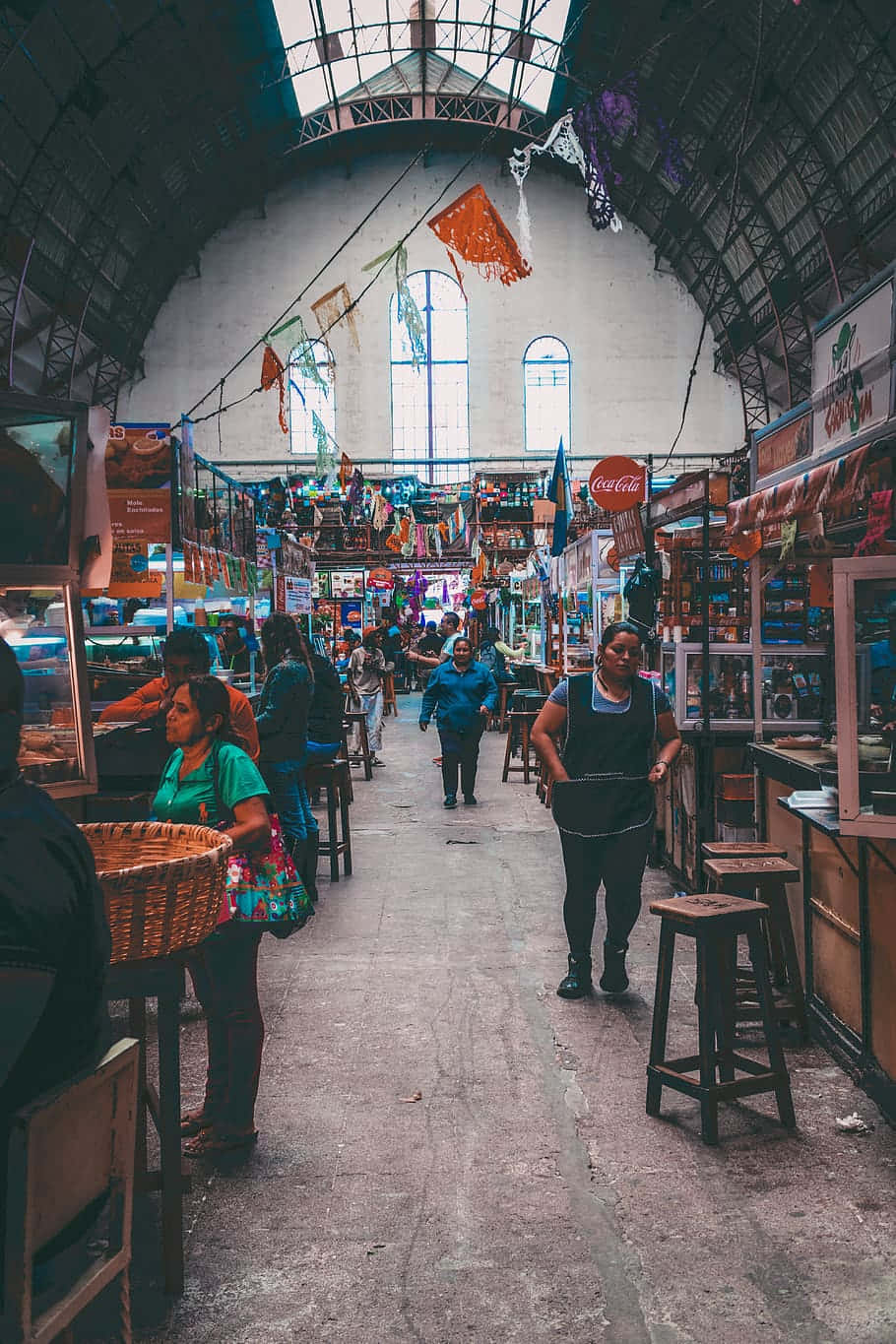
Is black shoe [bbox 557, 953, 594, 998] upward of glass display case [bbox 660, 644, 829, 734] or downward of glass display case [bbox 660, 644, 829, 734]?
downward

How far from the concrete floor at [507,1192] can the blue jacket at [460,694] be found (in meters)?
4.71

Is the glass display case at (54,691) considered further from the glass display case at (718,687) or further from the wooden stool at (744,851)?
the glass display case at (718,687)

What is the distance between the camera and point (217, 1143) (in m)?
3.36

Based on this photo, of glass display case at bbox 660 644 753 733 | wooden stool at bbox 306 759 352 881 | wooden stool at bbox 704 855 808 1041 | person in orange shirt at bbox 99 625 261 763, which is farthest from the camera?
wooden stool at bbox 306 759 352 881

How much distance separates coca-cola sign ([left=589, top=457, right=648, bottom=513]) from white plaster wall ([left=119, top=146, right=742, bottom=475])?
22620 millimetres

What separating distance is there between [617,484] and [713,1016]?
4713 millimetres

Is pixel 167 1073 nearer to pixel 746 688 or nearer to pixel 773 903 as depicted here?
pixel 773 903

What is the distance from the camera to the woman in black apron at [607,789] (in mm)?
4742

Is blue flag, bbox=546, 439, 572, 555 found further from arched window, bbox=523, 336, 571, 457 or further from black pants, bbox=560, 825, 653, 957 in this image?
arched window, bbox=523, 336, 571, 457

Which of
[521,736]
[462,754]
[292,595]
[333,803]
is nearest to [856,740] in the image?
[333,803]

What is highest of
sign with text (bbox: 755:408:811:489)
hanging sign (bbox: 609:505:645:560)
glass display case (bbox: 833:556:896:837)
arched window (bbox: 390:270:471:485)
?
arched window (bbox: 390:270:471:485)

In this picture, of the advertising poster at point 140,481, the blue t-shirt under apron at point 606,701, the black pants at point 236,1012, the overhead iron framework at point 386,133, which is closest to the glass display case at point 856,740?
the blue t-shirt under apron at point 606,701

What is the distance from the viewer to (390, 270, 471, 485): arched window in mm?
29844

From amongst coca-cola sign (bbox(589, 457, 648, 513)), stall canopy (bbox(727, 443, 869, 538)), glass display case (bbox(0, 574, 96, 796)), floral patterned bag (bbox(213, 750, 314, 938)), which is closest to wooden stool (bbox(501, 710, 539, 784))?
coca-cola sign (bbox(589, 457, 648, 513))
